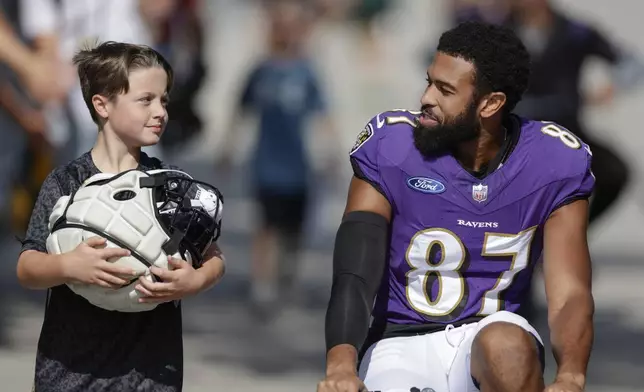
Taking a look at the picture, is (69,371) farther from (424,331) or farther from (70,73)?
(70,73)

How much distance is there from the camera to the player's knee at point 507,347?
4.01 meters

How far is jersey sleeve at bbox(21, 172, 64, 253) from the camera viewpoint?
164 inches

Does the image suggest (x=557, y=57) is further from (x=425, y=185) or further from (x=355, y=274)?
(x=355, y=274)

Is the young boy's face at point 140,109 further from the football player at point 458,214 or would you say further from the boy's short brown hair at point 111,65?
the football player at point 458,214

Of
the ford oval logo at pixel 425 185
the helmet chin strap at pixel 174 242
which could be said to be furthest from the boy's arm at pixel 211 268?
the ford oval logo at pixel 425 185

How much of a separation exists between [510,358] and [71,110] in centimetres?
518

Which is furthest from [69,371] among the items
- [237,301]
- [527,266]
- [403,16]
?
[403,16]

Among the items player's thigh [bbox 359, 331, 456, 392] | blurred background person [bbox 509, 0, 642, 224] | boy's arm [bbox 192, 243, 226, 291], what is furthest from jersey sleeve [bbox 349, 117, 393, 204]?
blurred background person [bbox 509, 0, 642, 224]

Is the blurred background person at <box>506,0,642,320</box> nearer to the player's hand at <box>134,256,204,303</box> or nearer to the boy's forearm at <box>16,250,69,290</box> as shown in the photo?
the player's hand at <box>134,256,204,303</box>

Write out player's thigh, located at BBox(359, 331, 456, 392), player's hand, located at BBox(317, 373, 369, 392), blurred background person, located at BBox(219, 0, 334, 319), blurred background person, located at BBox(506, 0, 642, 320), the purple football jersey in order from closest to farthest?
player's hand, located at BBox(317, 373, 369, 392), player's thigh, located at BBox(359, 331, 456, 392), the purple football jersey, blurred background person, located at BBox(506, 0, 642, 320), blurred background person, located at BBox(219, 0, 334, 319)

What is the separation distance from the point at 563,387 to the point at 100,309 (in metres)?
1.28

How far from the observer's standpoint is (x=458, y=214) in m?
4.52

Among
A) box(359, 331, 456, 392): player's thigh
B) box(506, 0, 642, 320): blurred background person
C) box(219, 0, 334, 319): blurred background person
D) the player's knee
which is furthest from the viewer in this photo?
box(219, 0, 334, 319): blurred background person

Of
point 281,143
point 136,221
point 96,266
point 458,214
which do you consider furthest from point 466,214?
point 281,143
